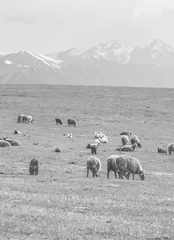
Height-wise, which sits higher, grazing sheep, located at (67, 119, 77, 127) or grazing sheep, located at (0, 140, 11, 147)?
grazing sheep, located at (67, 119, 77, 127)

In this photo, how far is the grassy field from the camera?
1284 cm

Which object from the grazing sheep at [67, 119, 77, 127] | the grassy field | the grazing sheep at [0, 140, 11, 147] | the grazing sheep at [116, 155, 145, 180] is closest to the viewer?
the grassy field

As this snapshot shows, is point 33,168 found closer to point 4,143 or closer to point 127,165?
point 127,165

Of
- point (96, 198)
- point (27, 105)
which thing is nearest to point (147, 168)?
point (96, 198)

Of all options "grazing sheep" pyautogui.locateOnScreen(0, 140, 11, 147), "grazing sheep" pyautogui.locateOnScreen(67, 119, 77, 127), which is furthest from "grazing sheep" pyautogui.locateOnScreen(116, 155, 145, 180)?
"grazing sheep" pyautogui.locateOnScreen(67, 119, 77, 127)

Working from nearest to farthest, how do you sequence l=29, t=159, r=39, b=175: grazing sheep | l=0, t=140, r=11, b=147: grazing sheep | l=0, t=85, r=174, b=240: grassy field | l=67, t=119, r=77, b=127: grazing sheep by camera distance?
l=0, t=85, r=174, b=240: grassy field, l=29, t=159, r=39, b=175: grazing sheep, l=0, t=140, r=11, b=147: grazing sheep, l=67, t=119, r=77, b=127: grazing sheep

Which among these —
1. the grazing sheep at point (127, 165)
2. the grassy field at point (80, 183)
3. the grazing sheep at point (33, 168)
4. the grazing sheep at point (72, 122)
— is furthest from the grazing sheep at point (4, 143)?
the grazing sheep at point (72, 122)

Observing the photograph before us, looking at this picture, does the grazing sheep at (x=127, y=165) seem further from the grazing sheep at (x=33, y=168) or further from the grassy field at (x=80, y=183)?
the grazing sheep at (x=33, y=168)

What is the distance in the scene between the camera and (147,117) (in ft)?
240

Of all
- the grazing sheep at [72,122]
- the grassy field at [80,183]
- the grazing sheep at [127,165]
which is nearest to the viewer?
the grassy field at [80,183]

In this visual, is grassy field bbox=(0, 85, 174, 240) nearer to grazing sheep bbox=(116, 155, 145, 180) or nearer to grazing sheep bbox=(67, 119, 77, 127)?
grazing sheep bbox=(116, 155, 145, 180)

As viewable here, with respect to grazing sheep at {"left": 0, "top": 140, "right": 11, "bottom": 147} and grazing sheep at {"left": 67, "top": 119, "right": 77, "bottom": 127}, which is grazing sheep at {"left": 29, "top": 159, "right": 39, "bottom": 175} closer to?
grazing sheep at {"left": 0, "top": 140, "right": 11, "bottom": 147}

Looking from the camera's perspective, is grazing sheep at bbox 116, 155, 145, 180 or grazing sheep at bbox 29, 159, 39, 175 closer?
grazing sheep at bbox 29, 159, 39, 175

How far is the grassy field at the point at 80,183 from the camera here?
1284cm
